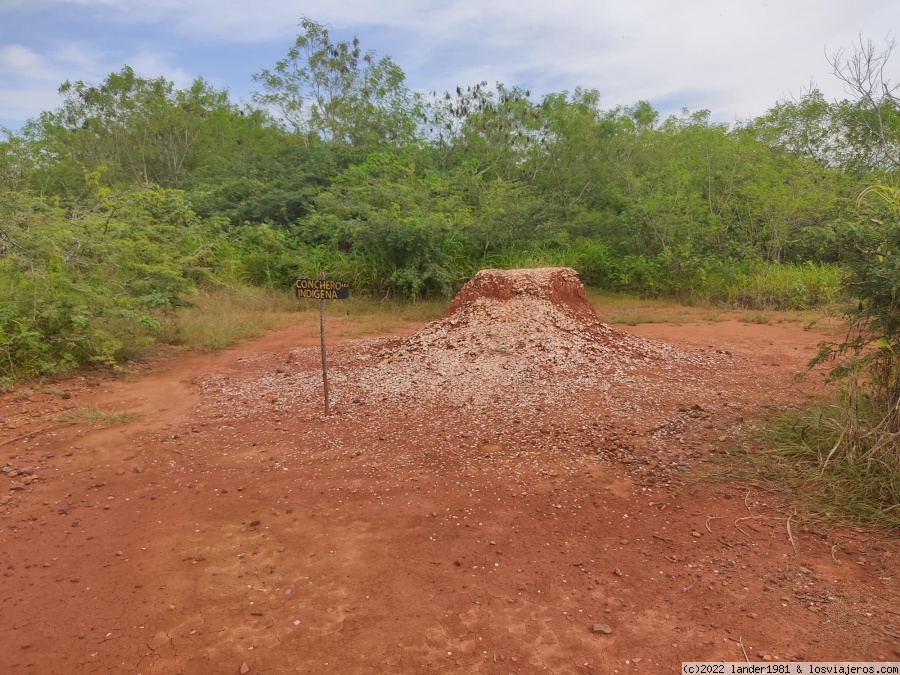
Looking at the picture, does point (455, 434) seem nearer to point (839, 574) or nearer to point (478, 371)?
point (478, 371)

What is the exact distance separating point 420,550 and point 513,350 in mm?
3552

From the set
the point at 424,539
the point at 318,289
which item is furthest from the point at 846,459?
the point at 318,289

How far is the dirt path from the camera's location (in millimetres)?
2133

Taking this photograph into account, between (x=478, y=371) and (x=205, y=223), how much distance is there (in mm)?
9235

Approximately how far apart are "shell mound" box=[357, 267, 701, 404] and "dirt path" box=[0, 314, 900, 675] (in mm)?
604

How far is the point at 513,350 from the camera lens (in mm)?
6102

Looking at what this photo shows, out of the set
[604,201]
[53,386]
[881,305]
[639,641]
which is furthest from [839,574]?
[604,201]

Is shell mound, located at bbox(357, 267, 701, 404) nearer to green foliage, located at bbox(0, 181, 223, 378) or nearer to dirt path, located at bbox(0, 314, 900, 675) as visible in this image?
dirt path, located at bbox(0, 314, 900, 675)

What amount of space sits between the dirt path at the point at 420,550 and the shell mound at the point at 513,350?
0.60 meters

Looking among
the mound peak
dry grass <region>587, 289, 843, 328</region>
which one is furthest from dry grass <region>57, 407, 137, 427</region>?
dry grass <region>587, 289, 843, 328</region>

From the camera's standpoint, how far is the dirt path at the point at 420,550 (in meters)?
2.13

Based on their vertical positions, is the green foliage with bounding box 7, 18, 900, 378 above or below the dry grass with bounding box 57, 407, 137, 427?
above

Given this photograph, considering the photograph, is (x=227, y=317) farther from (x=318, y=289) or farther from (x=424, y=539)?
(x=424, y=539)

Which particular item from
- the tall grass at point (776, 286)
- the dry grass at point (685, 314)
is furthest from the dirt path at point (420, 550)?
the tall grass at point (776, 286)
